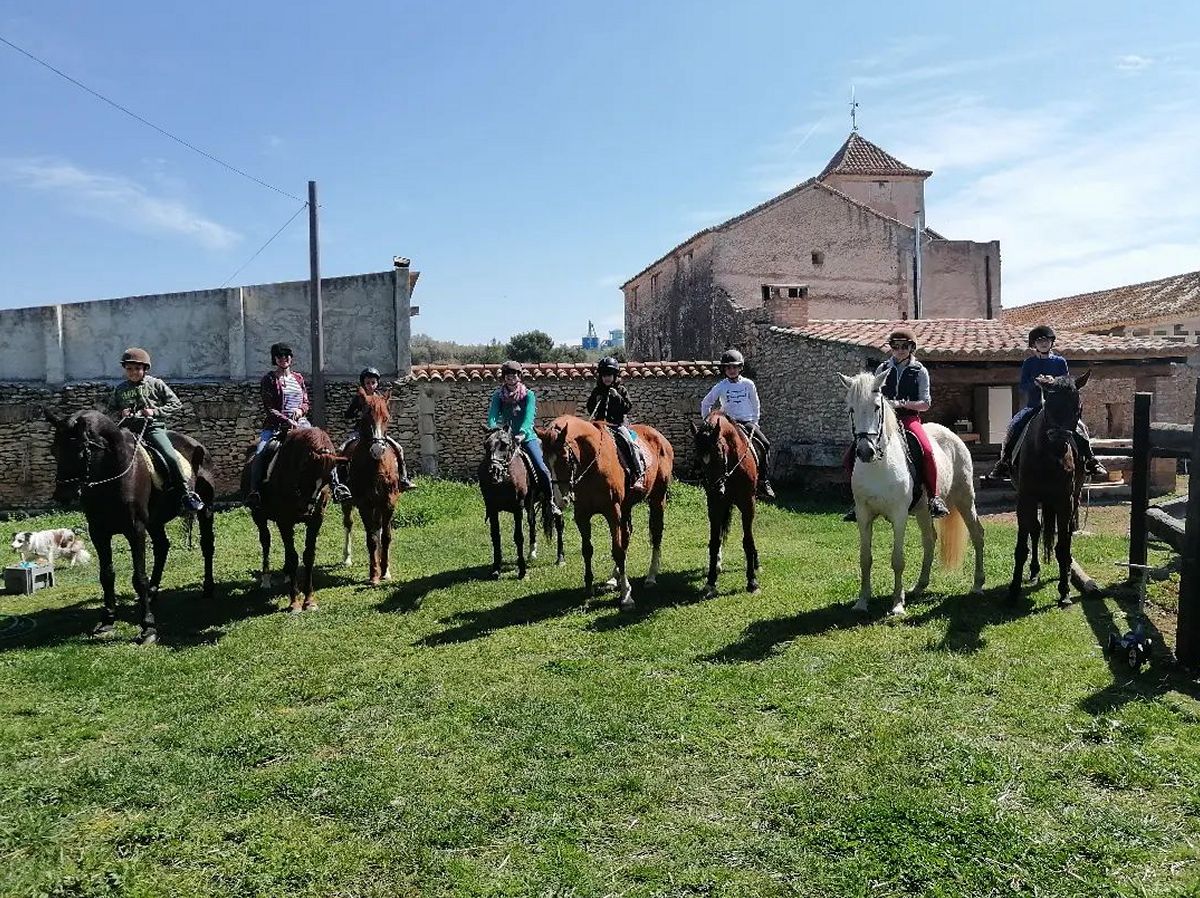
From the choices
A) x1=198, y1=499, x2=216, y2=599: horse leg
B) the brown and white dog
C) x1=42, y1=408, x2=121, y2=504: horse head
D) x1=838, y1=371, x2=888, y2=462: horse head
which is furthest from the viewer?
the brown and white dog

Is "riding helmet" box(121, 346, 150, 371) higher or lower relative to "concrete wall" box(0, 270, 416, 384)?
lower

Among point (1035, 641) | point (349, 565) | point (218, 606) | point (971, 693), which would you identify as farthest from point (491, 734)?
point (349, 565)

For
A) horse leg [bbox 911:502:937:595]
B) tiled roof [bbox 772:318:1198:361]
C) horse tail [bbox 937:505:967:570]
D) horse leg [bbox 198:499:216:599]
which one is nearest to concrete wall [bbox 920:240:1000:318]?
tiled roof [bbox 772:318:1198:361]

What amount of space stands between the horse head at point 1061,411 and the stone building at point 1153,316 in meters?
17.8

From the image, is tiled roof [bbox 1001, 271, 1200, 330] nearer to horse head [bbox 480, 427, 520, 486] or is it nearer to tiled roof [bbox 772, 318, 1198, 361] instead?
tiled roof [bbox 772, 318, 1198, 361]

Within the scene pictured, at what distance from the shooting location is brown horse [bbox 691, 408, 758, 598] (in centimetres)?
788

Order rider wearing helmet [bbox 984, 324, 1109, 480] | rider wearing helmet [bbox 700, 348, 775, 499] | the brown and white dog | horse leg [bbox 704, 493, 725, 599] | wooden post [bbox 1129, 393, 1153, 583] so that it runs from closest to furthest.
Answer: wooden post [bbox 1129, 393, 1153, 583] → rider wearing helmet [bbox 984, 324, 1109, 480] → horse leg [bbox 704, 493, 725, 599] → rider wearing helmet [bbox 700, 348, 775, 499] → the brown and white dog

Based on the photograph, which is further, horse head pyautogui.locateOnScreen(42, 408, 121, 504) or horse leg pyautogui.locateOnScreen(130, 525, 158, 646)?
horse leg pyautogui.locateOnScreen(130, 525, 158, 646)

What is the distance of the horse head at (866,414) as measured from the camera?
669 cm

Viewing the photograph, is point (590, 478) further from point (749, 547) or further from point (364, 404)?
point (364, 404)

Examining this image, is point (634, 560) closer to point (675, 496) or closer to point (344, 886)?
point (675, 496)

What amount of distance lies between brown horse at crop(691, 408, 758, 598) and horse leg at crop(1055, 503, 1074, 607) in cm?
279

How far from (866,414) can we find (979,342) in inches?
461

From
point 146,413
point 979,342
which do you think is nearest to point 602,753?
point 146,413
